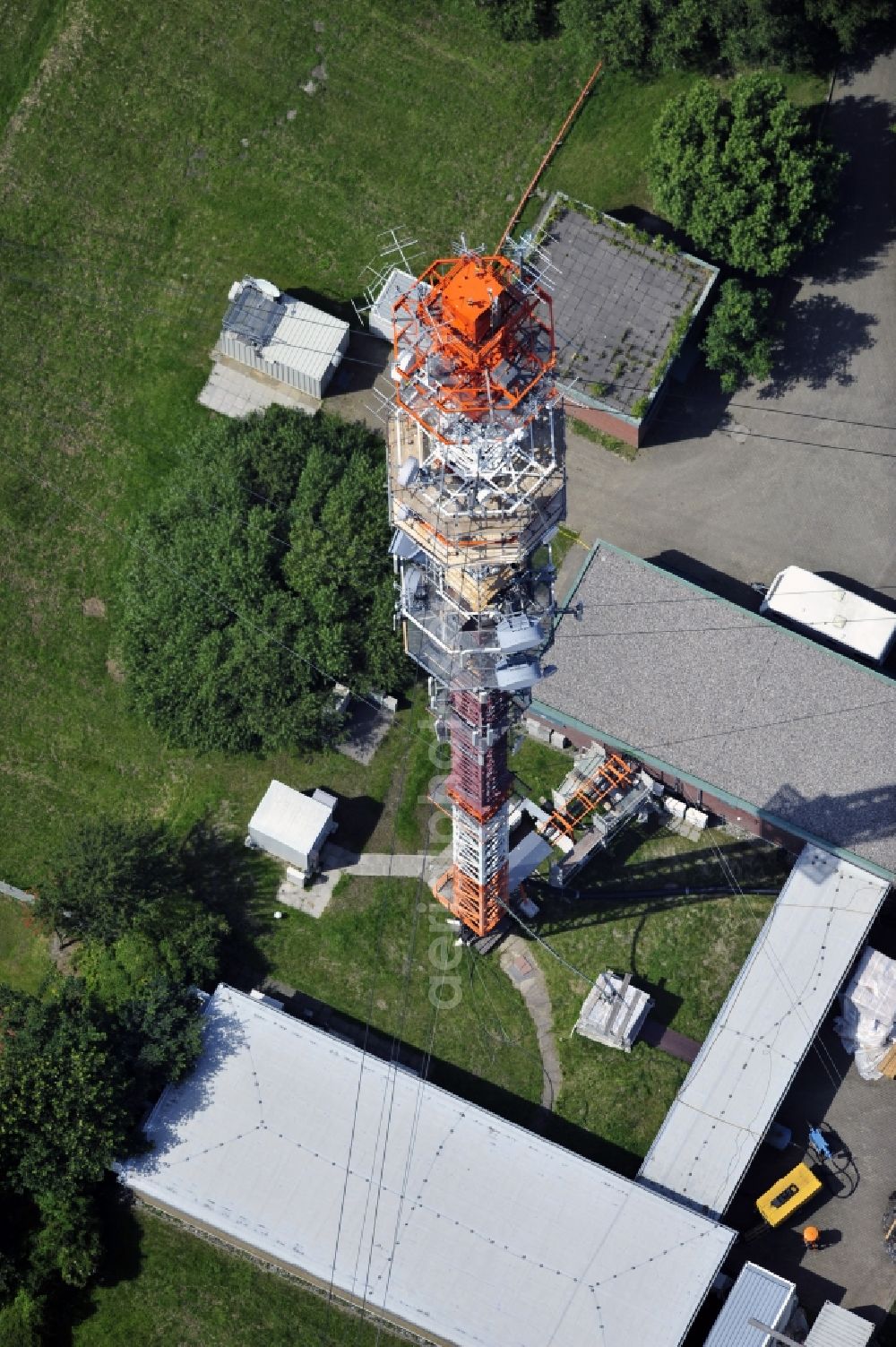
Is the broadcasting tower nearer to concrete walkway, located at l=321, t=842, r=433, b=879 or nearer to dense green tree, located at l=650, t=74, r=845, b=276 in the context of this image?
concrete walkway, located at l=321, t=842, r=433, b=879

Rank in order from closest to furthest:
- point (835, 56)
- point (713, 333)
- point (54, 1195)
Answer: point (54, 1195) → point (713, 333) → point (835, 56)

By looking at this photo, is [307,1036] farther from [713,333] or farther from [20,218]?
[20,218]

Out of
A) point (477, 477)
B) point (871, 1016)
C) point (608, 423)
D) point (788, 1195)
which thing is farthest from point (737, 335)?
point (788, 1195)

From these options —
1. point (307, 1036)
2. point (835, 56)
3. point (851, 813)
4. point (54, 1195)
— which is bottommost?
point (54, 1195)

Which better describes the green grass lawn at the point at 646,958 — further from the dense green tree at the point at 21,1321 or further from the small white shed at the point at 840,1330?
the dense green tree at the point at 21,1321

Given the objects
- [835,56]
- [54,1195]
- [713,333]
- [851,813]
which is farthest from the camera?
[835,56]

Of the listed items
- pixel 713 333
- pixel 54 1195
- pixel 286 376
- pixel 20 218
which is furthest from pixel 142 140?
pixel 54 1195
